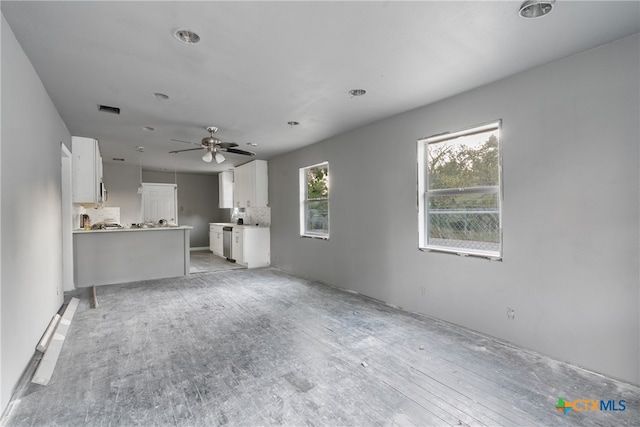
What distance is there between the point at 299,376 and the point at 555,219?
2446 millimetres

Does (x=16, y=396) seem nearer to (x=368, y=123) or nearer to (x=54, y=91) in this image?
(x=54, y=91)

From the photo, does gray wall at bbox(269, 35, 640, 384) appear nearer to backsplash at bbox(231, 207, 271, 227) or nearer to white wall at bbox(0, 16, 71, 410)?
white wall at bbox(0, 16, 71, 410)

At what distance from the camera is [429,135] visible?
3.54m

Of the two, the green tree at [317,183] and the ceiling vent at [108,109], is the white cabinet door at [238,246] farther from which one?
the ceiling vent at [108,109]

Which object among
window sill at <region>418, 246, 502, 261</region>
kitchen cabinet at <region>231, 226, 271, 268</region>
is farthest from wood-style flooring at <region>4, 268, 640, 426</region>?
kitchen cabinet at <region>231, 226, 271, 268</region>

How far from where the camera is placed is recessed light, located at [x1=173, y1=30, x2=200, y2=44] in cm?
212

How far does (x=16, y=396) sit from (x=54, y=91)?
279 centimetres

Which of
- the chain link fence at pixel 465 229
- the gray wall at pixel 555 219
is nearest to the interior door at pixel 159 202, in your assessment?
the gray wall at pixel 555 219

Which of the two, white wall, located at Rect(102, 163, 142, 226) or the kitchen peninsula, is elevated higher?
white wall, located at Rect(102, 163, 142, 226)

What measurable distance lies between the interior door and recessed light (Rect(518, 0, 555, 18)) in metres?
9.34

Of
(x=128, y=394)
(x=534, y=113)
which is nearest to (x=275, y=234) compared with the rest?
(x=128, y=394)

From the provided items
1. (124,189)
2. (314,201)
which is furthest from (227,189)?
(314,201)

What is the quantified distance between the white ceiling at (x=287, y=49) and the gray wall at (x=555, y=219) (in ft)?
0.73

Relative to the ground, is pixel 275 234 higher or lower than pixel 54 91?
lower
